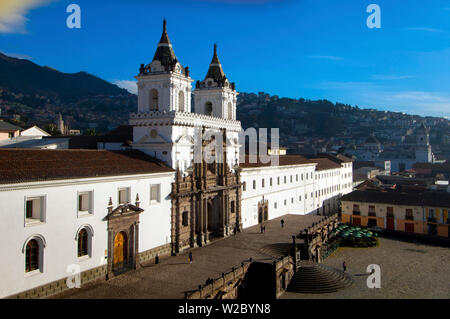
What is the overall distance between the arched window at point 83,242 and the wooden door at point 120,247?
2517 millimetres

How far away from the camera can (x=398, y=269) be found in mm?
34625

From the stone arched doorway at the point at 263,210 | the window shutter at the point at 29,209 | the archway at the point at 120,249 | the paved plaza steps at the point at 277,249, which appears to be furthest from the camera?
the stone arched doorway at the point at 263,210

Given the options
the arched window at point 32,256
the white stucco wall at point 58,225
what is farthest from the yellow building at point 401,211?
the arched window at point 32,256

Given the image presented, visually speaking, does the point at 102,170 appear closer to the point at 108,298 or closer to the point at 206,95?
the point at 108,298

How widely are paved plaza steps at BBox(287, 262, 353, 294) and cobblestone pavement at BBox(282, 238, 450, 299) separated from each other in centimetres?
59

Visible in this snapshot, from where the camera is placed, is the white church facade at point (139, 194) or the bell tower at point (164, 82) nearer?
the white church facade at point (139, 194)

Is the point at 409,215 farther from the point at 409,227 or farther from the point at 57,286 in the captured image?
the point at 57,286

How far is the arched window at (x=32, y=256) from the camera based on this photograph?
1864cm

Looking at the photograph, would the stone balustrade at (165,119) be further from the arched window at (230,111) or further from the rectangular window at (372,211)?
the rectangular window at (372,211)

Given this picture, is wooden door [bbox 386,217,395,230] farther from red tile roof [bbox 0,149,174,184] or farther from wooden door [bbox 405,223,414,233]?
red tile roof [bbox 0,149,174,184]

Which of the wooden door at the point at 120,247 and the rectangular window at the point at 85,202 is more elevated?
the rectangular window at the point at 85,202

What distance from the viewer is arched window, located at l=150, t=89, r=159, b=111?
1251 inches

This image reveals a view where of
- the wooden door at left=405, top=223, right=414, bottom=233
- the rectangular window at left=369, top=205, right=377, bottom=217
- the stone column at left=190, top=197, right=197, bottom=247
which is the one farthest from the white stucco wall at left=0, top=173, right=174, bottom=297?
the wooden door at left=405, top=223, right=414, bottom=233

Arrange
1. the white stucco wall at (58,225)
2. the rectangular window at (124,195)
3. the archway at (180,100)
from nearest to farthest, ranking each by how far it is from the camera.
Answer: the white stucco wall at (58,225) → the rectangular window at (124,195) → the archway at (180,100)
